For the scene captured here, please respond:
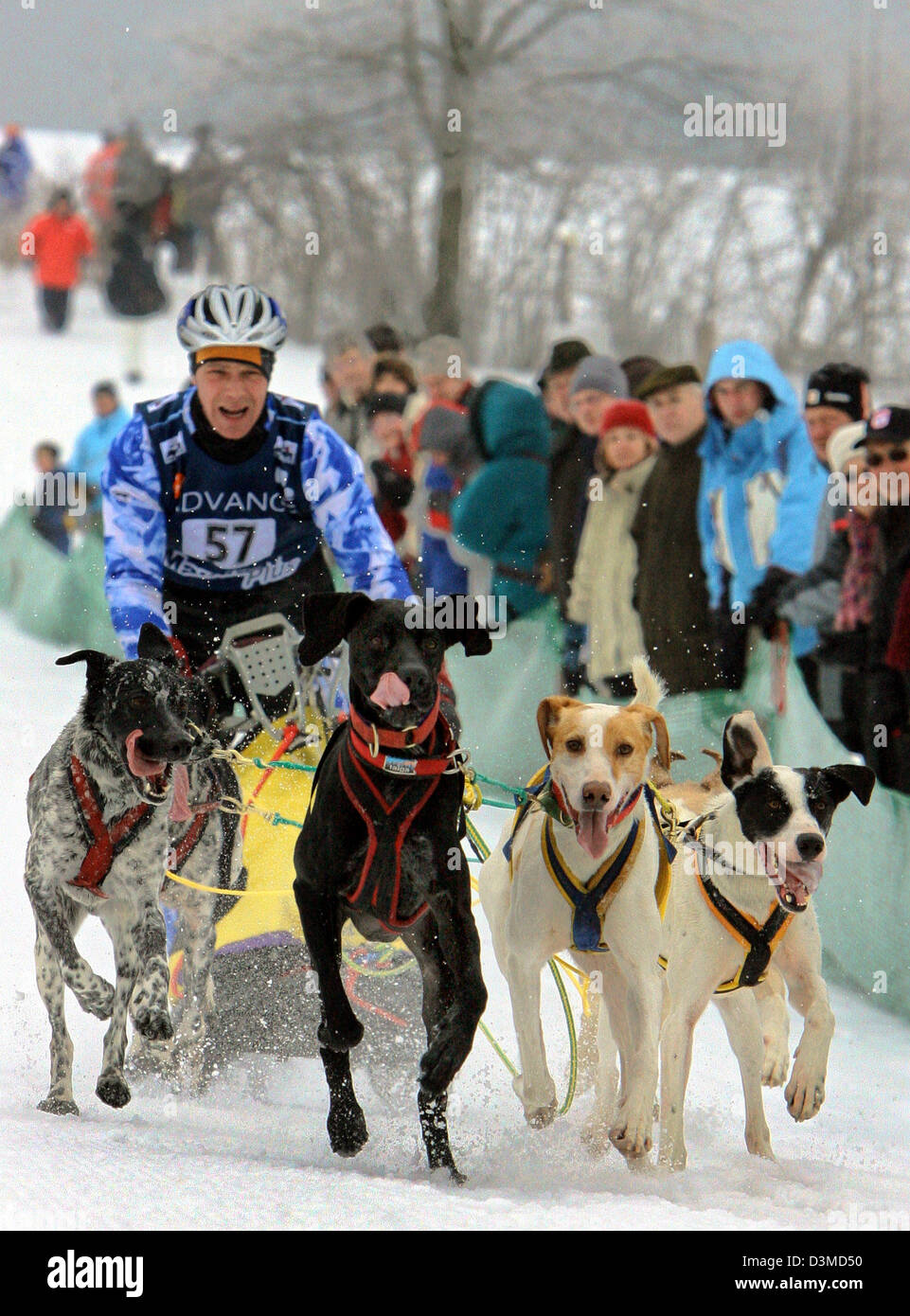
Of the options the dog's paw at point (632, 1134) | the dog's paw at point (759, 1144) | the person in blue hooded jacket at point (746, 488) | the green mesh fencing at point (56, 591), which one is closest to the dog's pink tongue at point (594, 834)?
the dog's paw at point (632, 1134)

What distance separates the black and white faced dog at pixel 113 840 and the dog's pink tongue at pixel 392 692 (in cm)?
47

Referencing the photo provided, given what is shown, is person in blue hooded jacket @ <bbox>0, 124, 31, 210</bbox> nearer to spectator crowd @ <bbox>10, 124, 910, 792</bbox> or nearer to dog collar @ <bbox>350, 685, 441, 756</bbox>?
spectator crowd @ <bbox>10, 124, 910, 792</bbox>

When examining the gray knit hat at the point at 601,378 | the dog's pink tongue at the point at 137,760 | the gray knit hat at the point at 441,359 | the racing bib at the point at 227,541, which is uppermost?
the gray knit hat at the point at 441,359

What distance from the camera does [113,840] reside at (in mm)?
3607

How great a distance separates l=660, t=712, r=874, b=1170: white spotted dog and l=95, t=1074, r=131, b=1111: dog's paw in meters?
1.09

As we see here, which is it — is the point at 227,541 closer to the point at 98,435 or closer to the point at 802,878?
the point at 802,878

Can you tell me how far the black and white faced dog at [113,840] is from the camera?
3.56 metres

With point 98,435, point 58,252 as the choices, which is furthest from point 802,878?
point 58,252

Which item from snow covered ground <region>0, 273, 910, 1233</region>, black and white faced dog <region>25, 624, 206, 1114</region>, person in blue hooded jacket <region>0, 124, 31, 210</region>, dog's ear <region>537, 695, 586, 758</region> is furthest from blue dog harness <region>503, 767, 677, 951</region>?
person in blue hooded jacket <region>0, 124, 31, 210</region>

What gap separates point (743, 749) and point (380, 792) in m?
0.77

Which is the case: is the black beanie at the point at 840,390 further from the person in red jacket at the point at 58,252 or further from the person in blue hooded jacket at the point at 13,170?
the person in blue hooded jacket at the point at 13,170

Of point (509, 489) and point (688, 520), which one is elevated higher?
point (509, 489)

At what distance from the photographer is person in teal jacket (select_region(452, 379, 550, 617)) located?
703 centimetres
